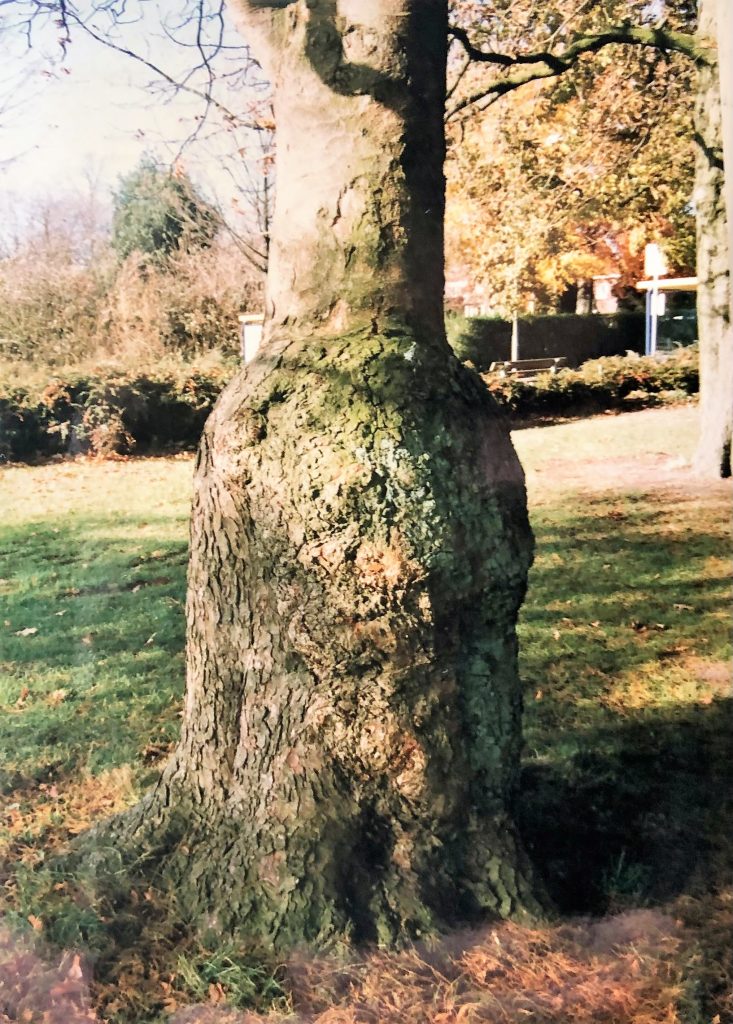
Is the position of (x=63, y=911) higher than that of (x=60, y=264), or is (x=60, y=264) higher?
(x=60, y=264)

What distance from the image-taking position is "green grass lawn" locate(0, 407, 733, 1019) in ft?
7.89

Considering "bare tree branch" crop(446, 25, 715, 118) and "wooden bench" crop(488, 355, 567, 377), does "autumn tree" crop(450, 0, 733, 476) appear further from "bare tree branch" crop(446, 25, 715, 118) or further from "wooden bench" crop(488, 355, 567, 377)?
"wooden bench" crop(488, 355, 567, 377)

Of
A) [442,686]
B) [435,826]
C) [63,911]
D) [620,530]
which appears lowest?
[63,911]

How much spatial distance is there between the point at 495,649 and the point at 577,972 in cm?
82

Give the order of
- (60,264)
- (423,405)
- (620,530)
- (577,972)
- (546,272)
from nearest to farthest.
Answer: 1. (423,405)
2. (577,972)
3. (60,264)
4. (546,272)
5. (620,530)

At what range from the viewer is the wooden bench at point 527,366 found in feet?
8.11

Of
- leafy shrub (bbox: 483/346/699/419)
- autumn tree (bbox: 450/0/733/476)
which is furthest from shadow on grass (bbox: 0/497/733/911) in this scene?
autumn tree (bbox: 450/0/733/476)

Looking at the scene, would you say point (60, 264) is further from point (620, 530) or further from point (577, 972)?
point (577, 972)

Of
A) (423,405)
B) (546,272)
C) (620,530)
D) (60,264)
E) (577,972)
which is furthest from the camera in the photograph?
(620,530)

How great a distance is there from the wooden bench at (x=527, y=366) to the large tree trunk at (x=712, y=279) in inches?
16.2

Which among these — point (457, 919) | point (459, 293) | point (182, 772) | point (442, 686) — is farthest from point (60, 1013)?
point (459, 293)

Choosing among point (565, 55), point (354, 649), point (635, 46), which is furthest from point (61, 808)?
point (635, 46)

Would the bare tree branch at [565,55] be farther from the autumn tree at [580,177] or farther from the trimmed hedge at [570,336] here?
the trimmed hedge at [570,336]

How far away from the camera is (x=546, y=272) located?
2506 millimetres
